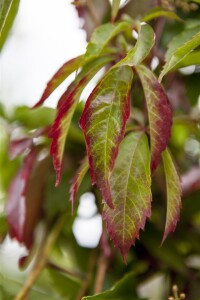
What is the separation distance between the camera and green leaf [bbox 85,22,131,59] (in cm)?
42

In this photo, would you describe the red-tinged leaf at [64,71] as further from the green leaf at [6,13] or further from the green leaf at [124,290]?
the green leaf at [124,290]

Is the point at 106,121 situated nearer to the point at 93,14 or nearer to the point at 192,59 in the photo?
the point at 192,59

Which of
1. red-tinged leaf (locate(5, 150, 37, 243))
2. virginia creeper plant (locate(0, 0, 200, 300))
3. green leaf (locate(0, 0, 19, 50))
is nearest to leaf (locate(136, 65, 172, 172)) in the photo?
virginia creeper plant (locate(0, 0, 200, 300))

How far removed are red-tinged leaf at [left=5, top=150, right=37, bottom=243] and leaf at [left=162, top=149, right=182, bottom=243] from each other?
0.19m

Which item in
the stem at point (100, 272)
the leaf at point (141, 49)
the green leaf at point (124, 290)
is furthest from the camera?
the stem at point (100, 272)

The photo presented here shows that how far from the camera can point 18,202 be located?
56cm

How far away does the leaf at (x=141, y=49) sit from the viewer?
1.14ft

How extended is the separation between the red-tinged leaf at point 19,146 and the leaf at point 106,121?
0.22 metres

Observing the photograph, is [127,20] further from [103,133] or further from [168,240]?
[168,240]

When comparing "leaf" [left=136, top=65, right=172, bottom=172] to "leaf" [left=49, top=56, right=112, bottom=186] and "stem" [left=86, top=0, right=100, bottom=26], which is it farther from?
"stem" [left=86, top=0, right=100, bottom=26]

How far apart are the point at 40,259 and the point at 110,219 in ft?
0.86

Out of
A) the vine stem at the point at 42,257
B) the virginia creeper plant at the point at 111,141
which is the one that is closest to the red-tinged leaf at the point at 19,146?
the virginia creeper plant at the point at 111,141

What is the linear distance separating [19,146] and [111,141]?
9.2 inches

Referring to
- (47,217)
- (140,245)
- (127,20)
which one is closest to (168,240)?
(140,245)
